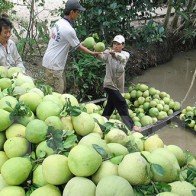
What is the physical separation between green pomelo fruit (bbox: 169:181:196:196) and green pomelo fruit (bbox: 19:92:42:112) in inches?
36.3

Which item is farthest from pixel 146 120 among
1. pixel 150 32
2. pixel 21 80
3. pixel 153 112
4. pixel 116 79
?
pixel 21 80

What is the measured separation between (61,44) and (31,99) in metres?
2.50

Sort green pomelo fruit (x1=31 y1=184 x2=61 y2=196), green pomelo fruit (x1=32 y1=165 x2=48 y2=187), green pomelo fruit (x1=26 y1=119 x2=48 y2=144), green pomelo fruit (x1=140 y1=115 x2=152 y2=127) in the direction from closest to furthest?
green pomelo fruit (x1=31 y1=184 x2=61 y2=196), green pomelo fruit (x1=32 y1=165 x2=48 y2=187), green pomelo fruit (x1=26 y1=119 x2=48 y2=144), green pomelo fruit (x1=140 y1=115 x2=152 y2=127)

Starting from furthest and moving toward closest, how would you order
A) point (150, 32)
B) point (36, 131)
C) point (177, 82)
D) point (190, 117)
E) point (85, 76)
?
1. point (177, 82)
2. point (150, 32)
3. point (85, 76)
4. point (190, 117)
5. point (36, 131)

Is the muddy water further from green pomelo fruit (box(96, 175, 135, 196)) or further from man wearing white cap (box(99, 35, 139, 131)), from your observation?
green pomelo fruit (box(96, 175, 135, 196))

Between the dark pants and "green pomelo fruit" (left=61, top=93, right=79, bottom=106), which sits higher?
"green pomelo fruit" (left=61, top=93, right=79, bottom=106)

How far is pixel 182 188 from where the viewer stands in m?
1.57

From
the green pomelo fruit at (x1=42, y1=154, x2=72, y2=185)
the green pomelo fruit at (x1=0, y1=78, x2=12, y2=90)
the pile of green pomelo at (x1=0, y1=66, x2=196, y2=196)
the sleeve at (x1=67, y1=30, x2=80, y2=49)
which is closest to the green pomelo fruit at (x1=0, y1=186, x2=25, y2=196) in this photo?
the pile of green pomelo at (x1=0, y1=66, x2=196, y2=196)

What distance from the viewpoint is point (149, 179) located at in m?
1.58

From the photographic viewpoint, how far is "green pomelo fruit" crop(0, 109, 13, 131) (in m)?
1.94

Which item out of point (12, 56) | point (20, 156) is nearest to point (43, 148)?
point (20, 156)

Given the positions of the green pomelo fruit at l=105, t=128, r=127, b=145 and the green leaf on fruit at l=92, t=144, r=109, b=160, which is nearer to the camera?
the green leaf on fruit at l=92, t=144, r=109, b=160

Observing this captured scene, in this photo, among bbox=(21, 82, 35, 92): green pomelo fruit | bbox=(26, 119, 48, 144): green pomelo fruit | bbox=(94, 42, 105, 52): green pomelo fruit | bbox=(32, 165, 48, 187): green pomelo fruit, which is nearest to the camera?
bbox=(32, 165, 48, 187): green pomelo fruit

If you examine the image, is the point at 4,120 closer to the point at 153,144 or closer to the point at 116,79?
the point at 153,144
